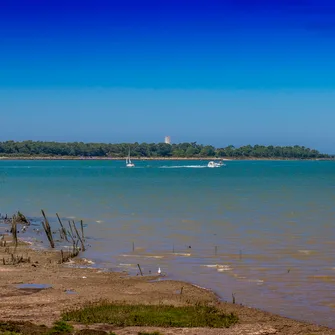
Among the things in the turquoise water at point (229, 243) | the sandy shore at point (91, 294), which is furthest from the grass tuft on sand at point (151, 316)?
the turquoise water at point (229, 243)

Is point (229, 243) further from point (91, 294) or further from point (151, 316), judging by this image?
point (151, 316)

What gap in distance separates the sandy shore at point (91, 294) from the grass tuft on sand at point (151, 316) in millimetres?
344

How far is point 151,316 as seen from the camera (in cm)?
1473

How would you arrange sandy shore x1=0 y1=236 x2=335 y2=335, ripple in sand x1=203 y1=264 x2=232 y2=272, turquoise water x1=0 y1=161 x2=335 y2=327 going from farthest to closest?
ripple in sand x1=203 y1=264 x2=232 y2=272, turquoise water x1=0 y1=161 x2=335 y2=327, sandy shore x1=0 y1=236 x2=335 y2=335

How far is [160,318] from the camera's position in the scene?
14609 mm

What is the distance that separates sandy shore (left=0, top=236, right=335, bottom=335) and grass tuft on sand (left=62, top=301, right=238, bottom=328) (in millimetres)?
344

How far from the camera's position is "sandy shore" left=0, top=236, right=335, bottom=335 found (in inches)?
562

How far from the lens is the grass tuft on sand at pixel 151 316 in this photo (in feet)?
46.9

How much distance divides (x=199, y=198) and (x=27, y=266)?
38667mm

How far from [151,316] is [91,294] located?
3132 millimetres

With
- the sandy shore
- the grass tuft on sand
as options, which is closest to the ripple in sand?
the sandy shore

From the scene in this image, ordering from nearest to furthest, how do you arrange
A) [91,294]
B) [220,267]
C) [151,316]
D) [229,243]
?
[151,316] → [91,294] → [220,267] → [229,243]

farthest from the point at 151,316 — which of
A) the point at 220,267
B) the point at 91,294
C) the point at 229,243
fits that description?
the point at 229,243

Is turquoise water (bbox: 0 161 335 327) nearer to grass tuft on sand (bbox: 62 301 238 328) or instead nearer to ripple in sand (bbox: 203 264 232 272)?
ripple in sand (bbox: 203 264 232 272)
